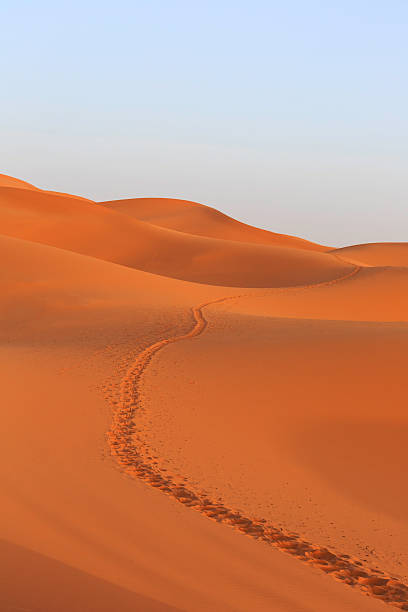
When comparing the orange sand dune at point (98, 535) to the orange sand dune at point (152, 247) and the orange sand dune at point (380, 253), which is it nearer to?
the orange sand dune at point (152, 247)

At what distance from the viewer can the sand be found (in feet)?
14.2

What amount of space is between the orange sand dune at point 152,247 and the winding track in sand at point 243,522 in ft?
87.8

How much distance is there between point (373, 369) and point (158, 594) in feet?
27.5

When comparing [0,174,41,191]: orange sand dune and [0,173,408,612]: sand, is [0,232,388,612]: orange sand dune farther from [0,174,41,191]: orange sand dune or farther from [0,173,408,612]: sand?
[0,174,41,191]: orange sand dune

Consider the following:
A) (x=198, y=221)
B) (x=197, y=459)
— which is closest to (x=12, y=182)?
(x=198, y=221)

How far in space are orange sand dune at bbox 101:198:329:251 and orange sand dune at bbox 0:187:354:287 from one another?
83.1ft

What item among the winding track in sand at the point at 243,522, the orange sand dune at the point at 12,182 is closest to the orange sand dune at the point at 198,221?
the orange sand dune at the point at 12,182

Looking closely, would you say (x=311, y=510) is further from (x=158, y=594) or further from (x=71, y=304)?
(x=71, y=304)

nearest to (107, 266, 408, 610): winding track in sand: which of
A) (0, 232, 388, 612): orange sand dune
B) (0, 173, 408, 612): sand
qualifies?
(0, 173, 408, 612): sand

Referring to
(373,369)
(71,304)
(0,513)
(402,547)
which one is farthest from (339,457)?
(71,304)

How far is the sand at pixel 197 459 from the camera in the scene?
4.32 metres

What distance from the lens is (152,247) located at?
148ft

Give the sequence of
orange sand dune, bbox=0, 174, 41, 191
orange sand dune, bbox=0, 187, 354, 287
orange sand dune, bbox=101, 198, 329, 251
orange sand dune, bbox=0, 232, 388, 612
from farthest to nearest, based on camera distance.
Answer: orange sand dune, bbox=0, 174, 41, 191 → orange sand dune, bbox=101, 198, 329, 251 → orange sand dune, bbox=0, 187, 354, 287 → orange sand dune, bbox=0, 232, 388, 612

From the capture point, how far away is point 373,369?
11695mm
